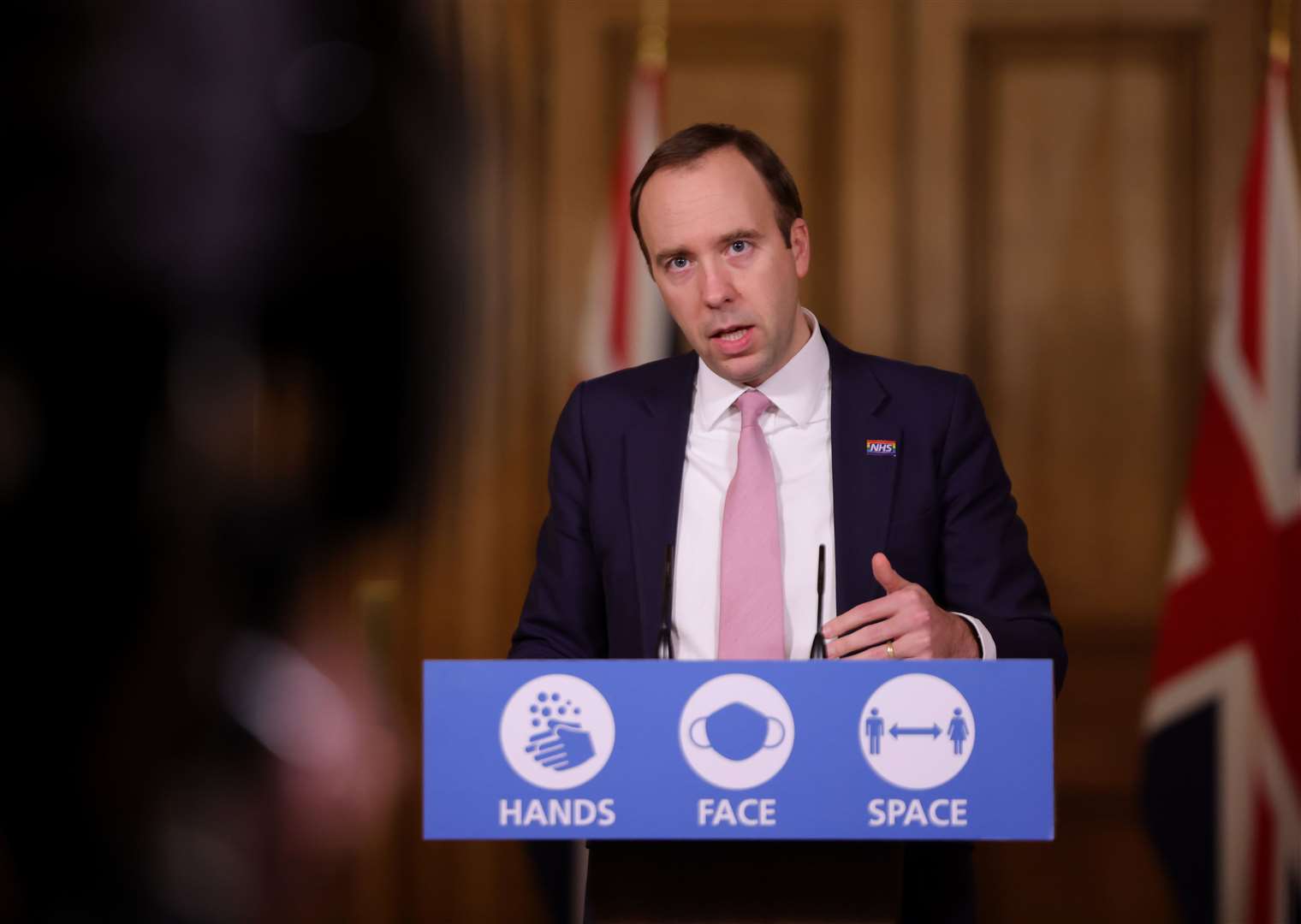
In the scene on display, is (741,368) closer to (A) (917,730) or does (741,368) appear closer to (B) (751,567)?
(B) (751,567)

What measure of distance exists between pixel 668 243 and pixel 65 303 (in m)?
2.76

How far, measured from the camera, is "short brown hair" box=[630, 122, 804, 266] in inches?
62.8

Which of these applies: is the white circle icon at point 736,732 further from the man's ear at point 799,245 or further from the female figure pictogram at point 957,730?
the man's ear at point 799,245

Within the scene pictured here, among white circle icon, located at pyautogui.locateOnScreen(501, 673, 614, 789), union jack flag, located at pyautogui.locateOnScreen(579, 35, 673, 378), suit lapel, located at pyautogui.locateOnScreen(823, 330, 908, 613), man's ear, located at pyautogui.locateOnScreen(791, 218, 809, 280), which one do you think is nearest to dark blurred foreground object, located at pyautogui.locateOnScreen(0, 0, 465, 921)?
union jack flag, located at pyautogui.locateOnScreen(579, 35, 673, 378)

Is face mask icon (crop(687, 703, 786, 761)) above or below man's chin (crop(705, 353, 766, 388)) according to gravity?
below

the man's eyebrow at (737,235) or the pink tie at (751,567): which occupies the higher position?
the man's eyebrow at (737,235)

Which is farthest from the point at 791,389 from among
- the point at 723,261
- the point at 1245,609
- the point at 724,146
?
the point at 1245,609

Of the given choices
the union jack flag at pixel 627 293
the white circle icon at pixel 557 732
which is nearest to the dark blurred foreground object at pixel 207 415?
the union jack flag at pixel 627 293

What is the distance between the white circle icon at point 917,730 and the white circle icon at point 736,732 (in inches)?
2.9

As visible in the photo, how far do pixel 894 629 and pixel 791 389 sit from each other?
0.49 m

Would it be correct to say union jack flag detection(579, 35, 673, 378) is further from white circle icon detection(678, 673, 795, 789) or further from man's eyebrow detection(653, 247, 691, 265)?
white circle icon detection(678, 673, 795, 789)

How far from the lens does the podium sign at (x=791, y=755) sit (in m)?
1.08

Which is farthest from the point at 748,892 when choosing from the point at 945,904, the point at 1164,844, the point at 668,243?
the point at 1164,844

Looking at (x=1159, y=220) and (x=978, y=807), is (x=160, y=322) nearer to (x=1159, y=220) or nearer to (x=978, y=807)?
(x=1159, y=220)
